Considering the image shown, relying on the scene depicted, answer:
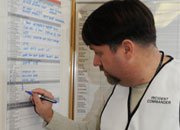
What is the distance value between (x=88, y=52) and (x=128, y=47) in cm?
59

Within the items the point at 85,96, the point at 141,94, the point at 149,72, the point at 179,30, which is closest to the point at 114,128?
the point at 141,94

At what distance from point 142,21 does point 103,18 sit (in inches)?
5.9

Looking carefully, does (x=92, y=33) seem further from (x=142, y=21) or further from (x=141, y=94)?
(x=141, y=94)

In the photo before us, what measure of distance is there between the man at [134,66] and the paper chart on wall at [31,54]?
3.3 inches

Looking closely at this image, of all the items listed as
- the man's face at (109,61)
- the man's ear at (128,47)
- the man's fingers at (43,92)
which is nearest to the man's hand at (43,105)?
the man's fingers at (43,92)

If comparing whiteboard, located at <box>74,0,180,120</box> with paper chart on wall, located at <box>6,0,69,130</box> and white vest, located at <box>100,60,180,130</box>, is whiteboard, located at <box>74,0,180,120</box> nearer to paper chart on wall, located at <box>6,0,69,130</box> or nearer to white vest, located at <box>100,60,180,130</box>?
paper chart on wall, located at <box>6,0,69,130</box>

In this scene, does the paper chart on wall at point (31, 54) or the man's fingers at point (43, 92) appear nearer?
the paper chart on wall at point (31, 54)

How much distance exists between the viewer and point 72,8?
1536mm

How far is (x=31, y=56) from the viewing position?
120 centimetres

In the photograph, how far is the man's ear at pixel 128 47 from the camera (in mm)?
997

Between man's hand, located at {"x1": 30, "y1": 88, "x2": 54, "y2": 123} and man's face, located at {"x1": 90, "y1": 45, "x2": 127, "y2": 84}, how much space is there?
31cm

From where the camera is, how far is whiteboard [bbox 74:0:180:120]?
1.52 meters

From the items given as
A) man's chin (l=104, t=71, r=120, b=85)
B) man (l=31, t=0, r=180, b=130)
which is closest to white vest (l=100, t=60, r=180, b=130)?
man (l=31, t=0, r=180, b=130)

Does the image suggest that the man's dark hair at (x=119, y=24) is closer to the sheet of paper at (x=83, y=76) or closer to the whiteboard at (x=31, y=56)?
the whiteboard at (x=31, y=56)
